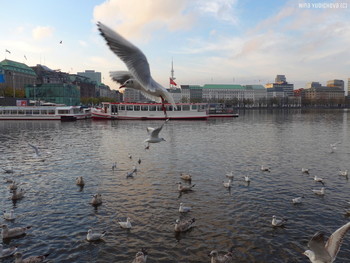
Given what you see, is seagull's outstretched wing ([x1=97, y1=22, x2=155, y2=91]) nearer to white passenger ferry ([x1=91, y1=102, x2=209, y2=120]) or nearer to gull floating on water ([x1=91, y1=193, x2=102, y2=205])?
gull floating on water ([x1=91, y1=193, x2=102, y2=205])

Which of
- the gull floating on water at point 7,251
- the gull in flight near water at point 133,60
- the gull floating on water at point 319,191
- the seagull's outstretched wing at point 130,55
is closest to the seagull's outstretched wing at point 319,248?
the gull in flight near water at point 133,60

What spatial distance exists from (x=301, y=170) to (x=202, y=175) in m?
7.48

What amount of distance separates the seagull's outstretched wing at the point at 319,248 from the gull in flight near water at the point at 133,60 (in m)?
5.23

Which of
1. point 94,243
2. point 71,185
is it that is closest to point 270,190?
point 94,243

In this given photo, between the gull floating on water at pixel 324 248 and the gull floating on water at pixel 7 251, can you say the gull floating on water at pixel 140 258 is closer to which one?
the gull floating on water at pixel 7 251

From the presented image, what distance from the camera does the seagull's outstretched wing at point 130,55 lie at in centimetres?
788

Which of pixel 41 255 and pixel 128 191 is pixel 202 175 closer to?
pixel 128 191

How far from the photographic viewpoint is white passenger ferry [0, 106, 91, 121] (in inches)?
2896

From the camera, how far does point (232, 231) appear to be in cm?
1133

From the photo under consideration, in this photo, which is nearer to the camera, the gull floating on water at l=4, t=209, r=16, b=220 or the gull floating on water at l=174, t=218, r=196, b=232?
the gull floating on water at l=174, t=218, r=196, b=232

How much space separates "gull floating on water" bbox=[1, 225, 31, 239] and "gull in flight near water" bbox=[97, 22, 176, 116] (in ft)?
24.1

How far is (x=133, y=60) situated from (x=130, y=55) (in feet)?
0.59

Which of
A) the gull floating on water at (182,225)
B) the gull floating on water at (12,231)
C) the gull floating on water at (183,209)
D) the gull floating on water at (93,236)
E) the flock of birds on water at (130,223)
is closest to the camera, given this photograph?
the flock of birds on water at (130,223)

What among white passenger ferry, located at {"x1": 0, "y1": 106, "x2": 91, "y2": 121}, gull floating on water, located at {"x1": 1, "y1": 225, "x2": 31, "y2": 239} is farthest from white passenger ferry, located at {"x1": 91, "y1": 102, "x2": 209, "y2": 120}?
gull floating on water, located at {"x1": 1, "y1": 225, "x2": 31, "y2": 239}
